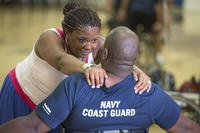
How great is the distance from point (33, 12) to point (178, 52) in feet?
16.2

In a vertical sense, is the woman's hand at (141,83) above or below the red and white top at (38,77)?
above

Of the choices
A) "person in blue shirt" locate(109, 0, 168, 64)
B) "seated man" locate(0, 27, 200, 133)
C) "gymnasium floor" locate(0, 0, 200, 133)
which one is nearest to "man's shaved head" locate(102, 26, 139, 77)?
"seated man" locate(0, 27, 200, 133)

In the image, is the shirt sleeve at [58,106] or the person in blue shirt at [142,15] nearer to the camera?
the shirt sleeve at [58,106]

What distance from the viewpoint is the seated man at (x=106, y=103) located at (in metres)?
2.04

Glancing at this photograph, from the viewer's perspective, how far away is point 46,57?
245 centimetres

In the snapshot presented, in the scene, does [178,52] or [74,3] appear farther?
[178,52]

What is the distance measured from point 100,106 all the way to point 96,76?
128mm

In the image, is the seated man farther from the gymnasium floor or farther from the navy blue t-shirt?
the gymnasium floor

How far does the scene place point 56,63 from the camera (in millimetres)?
2373

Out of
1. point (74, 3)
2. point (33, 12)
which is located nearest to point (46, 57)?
point (74, 3)

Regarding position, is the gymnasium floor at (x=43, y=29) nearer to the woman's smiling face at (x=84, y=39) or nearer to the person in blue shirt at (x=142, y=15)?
the person in blue shirt at (x=142, y=15)

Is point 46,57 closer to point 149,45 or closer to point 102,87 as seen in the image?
point 102,87

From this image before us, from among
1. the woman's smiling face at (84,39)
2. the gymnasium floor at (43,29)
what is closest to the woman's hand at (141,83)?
the woman's smiling face at (84,39)

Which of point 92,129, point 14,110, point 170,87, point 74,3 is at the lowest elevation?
point 170,87
